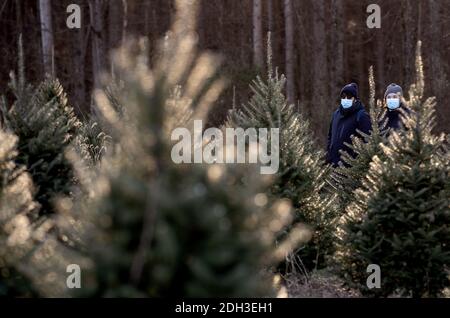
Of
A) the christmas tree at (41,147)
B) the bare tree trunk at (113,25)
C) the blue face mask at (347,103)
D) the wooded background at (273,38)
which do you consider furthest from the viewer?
the bare tree trunk at (113,25)

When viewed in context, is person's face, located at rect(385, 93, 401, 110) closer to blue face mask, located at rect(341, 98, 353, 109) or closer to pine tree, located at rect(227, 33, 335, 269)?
blue face mask, located at rect(341, 98, 353, 109)

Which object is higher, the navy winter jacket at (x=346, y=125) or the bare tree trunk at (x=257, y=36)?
the bare tree trunk at (x=257, y=36)

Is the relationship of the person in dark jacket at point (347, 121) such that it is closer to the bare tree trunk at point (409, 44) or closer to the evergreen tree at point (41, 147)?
the evergreen tree at point (41, 147)

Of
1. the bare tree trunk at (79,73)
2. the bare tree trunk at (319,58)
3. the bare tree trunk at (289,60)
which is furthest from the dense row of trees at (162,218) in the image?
the bare tree trunk at (289,60)

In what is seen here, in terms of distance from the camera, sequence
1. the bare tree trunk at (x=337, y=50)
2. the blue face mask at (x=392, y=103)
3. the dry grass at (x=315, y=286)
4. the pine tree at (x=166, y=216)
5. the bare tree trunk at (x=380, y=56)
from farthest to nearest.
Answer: the bare tree trunk at (x=380, y=56) < the bare tree trunk at (x=337, y=50) < the blue face mask at (x=392, y=103) < the dry grass at (x=315, y=286) < the pine tree at (x=166, y=216)

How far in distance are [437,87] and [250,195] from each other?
1779 centimetres

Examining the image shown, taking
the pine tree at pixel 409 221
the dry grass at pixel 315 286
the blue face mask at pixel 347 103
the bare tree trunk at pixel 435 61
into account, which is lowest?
the dry grass at pixel 315 286

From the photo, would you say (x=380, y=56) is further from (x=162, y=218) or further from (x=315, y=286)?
(x=162, y=218)

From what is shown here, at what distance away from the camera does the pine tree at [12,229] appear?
4375 millimetres

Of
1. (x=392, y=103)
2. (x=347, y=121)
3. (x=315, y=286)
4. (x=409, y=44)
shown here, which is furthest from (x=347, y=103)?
(x=409, y=44)

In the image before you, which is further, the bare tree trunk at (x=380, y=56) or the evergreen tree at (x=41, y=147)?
the bare tree trunk at (x=380, y=56)

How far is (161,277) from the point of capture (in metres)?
3.33

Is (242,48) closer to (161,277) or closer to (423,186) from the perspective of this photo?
(423,186)

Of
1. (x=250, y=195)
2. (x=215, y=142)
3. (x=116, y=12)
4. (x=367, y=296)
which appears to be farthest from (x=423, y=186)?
(x=116, y=12)
